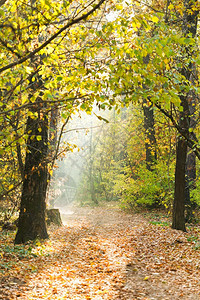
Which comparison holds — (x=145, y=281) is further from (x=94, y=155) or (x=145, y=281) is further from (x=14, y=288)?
(x=94, y=155)

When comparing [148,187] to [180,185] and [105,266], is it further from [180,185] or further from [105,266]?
[105,266]

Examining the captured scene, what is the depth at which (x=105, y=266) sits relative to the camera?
6.98m

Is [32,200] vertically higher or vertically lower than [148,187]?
lower

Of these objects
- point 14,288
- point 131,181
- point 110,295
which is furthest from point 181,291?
point 131,181

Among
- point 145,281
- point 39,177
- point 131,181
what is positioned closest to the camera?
point 145,281

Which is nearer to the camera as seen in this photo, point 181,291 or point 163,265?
point 181,291

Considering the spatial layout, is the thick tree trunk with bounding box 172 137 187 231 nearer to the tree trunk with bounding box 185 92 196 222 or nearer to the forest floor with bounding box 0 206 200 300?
the forest floor with bounding box 0 206 200 300

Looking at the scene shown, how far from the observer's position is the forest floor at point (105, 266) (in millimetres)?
5285

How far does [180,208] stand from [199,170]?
3477 millimetres

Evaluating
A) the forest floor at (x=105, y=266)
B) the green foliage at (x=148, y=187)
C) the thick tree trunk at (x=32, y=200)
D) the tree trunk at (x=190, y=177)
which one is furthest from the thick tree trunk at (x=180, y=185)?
the thick tree trunk at (x=32, y=200)

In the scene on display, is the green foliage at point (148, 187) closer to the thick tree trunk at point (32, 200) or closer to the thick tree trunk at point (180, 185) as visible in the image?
the thick tree trunk at point (180, 185)

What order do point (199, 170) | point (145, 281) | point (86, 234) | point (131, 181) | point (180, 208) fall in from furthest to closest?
point (131, 181), point (199, 170), point (86, 234), point (180, 208), point (145, 281)

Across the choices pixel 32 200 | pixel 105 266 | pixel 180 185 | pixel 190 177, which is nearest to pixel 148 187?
pixel 190 177

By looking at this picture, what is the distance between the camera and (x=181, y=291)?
5.34 m
